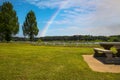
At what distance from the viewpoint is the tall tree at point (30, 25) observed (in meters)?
54.0

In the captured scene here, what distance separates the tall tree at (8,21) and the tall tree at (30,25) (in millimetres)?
6056

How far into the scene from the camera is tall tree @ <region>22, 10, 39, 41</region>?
54000 mm

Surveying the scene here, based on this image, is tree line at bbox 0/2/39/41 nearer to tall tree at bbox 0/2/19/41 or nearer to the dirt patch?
tall tree at bbox 0/2/19/41

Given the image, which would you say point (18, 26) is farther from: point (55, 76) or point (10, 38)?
point (55, 76)

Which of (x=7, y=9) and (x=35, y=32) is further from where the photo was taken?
(x=35, y=32)

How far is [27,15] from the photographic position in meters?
54.3

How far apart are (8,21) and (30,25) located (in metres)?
8.26

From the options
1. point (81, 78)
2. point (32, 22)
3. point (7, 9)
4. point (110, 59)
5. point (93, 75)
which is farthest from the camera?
point (32, 22)

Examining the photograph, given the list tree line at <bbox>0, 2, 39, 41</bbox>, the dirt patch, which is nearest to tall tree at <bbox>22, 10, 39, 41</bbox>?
tree line at <bbox>0, 2, 39, 41</bbox>

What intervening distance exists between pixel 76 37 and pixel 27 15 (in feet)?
75.2

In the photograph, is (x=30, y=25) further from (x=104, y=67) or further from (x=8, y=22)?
(x=104, y=67)

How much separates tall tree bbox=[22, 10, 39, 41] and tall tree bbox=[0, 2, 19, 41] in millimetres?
6056

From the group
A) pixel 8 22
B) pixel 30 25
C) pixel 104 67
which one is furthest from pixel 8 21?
pixel 104 67

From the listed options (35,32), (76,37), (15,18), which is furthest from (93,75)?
(76,37)
